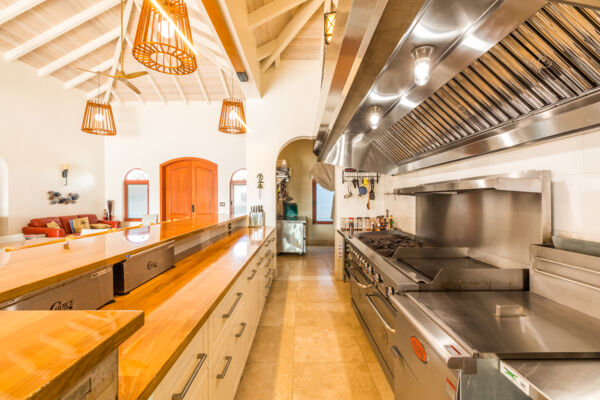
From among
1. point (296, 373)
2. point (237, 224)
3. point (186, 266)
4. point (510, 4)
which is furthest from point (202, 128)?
point (510, 4)

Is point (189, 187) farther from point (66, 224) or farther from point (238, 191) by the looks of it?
point (66, 224)

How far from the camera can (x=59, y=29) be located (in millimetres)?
4844

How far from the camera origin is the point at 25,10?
4.33m

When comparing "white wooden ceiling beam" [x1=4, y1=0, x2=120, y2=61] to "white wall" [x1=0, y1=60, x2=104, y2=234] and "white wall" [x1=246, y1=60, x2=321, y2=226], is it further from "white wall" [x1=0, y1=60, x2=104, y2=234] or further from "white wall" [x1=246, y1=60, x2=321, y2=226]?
"white wall" [x1=246, y1=60, x2=321, y2=226]

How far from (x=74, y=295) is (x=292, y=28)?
4745mm

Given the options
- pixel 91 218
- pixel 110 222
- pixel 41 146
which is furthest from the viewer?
pixel 110 222

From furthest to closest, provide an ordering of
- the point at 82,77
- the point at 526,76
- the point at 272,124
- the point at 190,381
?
the point at 82,77 → the point at 272,124 → the point at 526,76 → the point at 190,381

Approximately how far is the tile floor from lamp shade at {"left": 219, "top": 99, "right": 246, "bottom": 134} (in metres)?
2.61

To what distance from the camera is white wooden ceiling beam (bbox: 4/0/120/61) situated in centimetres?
459

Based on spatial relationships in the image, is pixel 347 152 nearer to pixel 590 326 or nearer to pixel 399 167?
pixel 399 167

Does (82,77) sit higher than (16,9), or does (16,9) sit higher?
(16,9)

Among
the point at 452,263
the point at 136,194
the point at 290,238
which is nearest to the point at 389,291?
the point at 452,263

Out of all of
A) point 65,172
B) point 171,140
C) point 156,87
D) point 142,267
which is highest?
point 156,87

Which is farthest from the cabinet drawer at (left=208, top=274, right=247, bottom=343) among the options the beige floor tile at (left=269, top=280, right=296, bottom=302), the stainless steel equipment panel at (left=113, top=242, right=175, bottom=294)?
the beige floor tile at (left=269, top=280, right=296, bottom=302)
